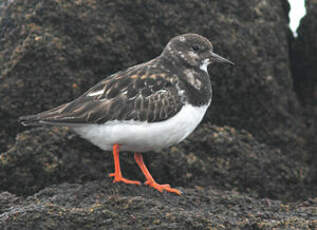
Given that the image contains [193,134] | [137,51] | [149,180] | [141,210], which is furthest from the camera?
[137,51]

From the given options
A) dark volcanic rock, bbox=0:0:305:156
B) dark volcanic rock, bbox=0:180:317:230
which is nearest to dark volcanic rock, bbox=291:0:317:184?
dark volcanic rock, bbox=0:0:305:156

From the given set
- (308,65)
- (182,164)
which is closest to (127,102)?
(182,164)

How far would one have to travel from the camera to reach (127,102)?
6609 millimetres

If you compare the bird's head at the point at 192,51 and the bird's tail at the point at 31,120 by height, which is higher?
the bird's head at the point at 192,51

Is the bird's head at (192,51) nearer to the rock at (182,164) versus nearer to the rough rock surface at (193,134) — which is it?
the rough rock surface at (193,134)

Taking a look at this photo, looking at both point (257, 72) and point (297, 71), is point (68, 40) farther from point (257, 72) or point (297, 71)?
point (297, 71)

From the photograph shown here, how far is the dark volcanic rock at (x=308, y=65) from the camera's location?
9281mm

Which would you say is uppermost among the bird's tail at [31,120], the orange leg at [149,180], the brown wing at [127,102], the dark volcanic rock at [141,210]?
the brown wing at [127,102]

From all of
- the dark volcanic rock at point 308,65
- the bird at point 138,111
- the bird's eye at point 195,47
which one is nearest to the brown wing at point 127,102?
the bird at point 138,111

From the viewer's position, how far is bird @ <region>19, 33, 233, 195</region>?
21.3 feet

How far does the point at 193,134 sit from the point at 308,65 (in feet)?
9.54

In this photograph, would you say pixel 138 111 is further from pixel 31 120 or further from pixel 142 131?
pixel 31 120

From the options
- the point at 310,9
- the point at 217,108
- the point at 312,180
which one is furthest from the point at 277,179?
the point at 310,9

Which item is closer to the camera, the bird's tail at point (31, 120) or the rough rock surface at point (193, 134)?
the bird's tail at point (31, 120)
